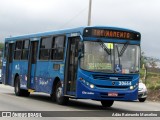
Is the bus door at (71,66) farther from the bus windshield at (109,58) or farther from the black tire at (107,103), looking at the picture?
the black tire at (107,103)

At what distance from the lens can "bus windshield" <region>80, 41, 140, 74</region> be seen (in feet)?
59.4

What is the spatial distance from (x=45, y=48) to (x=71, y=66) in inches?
122

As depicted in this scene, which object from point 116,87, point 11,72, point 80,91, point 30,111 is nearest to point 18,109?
point 30,111

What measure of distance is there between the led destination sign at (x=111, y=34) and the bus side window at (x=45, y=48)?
10.9 feet

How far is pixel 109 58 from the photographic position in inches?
720

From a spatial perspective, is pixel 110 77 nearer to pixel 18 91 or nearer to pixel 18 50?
pixel 18 91

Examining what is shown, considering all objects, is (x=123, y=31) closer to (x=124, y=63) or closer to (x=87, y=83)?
(x=124, y=63)

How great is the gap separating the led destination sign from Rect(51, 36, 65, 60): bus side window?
72.3 inches

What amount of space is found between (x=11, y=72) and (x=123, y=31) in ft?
30.5

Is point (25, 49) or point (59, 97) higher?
point (25, 49)

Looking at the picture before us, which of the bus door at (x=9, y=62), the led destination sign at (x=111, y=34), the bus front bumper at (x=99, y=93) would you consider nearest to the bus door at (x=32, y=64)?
the bus door at (x=9, y=62)

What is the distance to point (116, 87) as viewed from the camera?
60.1ft

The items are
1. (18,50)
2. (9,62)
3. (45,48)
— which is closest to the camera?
(45,48)

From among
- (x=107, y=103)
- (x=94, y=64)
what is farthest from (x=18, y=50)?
(x=94, y=64)
